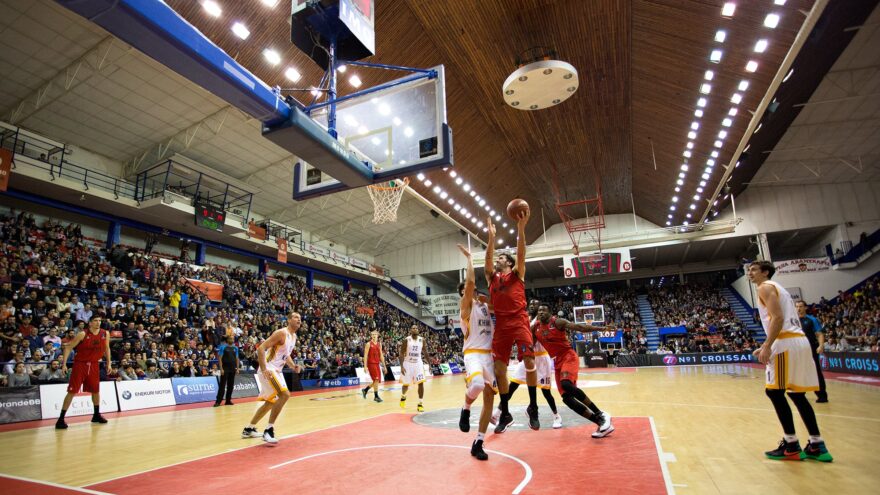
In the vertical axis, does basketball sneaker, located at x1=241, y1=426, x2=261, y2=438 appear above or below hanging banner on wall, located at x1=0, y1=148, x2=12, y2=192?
below

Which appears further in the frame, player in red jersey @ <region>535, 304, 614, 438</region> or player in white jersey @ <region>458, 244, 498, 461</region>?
player in red jersey @ <region>535, 304, 614, 438</region>

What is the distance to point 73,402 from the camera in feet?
33.1

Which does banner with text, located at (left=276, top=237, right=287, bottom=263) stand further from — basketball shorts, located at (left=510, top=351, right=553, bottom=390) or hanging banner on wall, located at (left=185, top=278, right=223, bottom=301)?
basketball shorts, located at (left=510, top=351, right=553, bottom=390)

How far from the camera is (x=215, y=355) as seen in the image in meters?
16.4

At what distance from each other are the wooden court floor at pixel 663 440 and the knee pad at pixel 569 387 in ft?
1.69

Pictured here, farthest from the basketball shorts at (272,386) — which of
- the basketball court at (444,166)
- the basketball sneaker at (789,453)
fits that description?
the basketball sneaker at (789,453)

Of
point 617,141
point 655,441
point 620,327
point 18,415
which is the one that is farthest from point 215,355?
point 620,327

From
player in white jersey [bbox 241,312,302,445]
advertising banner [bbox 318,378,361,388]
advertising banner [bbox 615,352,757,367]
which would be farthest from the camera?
advertising banner [bbox 615,352,757,367]

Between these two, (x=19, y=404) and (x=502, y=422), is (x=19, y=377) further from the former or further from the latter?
(x=502, y=422)

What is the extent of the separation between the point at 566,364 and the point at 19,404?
10.7 m

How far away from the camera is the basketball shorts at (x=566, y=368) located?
5.80m

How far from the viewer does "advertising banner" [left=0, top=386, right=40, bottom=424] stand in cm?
880

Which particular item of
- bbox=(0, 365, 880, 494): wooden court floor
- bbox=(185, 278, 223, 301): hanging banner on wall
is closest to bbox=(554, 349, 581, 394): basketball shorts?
bbox=(0, 365, 880, 494): wooden court floor

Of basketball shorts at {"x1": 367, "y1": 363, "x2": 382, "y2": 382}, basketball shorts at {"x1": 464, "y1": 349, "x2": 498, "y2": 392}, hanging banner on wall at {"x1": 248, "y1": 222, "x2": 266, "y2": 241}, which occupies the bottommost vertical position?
basketball shorts at {"x1": 367, "y1": 363, "x2": 382, "y2": 382}
